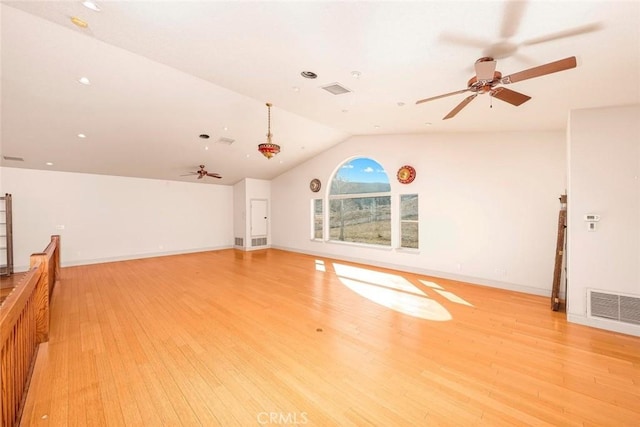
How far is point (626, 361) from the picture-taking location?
2641 millimetres

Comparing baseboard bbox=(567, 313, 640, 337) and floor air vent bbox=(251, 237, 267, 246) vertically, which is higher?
floor air vent bbox=(251, 237, 267, 246)

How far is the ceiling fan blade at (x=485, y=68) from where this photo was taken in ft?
7.53

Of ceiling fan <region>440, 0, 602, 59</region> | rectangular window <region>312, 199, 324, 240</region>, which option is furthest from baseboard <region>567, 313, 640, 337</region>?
rectangular window <region>312, 199, 324, 240</region>

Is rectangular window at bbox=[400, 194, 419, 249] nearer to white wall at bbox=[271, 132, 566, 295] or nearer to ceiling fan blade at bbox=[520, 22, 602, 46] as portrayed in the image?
white wall at bbox=[271, 132, 566, 295]

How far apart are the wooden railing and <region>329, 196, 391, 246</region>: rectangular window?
6.42 metres

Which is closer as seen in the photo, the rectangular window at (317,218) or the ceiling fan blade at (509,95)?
the ceiling fan blade at (509,95)

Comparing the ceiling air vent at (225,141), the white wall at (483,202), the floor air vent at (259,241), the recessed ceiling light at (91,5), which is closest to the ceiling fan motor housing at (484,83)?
the white wall at (483,202)

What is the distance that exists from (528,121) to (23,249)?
11343mm

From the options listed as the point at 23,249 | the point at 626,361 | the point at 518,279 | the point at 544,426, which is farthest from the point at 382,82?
the point at 23,249

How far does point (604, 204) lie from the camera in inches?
132

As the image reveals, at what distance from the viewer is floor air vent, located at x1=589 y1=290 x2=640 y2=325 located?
320 centimetres

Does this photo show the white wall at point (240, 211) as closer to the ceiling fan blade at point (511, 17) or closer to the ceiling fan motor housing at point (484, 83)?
the ceiling fan motor housing at point (484, 83)

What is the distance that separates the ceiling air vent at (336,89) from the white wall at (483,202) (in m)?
3.14

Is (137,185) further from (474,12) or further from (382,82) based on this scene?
(474,12)
